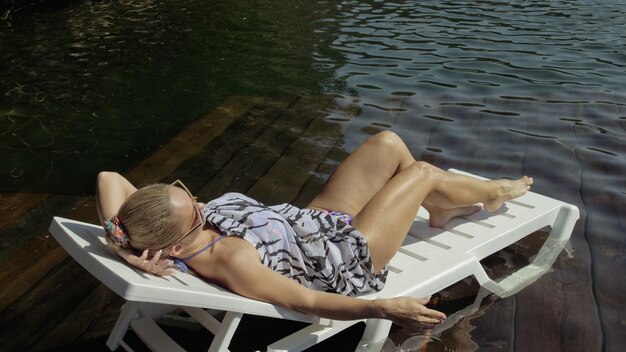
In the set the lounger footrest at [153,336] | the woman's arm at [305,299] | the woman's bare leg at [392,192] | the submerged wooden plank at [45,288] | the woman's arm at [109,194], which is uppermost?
the woman's arm at [109,194]

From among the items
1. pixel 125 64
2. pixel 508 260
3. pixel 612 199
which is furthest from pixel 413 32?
pixel 508 260

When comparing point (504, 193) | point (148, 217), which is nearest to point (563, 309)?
point (504, 193)

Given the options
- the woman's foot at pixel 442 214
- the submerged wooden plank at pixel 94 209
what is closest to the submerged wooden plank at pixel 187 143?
the submerged wooden plank at pixel 94 209

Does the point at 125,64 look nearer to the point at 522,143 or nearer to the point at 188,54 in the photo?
the point at 188,54

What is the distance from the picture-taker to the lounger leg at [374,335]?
9.63ft

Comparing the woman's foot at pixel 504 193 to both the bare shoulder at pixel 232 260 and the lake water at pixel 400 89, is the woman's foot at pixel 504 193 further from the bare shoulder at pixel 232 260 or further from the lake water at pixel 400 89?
the bare shoulder at pixel 232 260

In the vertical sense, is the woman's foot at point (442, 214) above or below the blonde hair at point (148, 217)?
below

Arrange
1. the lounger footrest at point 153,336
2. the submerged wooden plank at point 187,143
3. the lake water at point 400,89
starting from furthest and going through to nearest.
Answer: the submerged wooden plank at point 187,143
the lake water at point 400,89
the lounger footrest at point 153,336

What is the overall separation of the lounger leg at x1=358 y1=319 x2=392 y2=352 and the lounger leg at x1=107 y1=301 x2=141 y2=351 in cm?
98

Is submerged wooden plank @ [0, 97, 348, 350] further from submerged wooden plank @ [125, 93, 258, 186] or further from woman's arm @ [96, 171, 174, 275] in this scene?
woman's arm @ [96, 171, 174, 275]

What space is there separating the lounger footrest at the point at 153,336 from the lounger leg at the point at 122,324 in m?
0.04

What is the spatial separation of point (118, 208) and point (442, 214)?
1.72m

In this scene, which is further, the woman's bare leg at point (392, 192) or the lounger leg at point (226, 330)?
the woman's bare leg at point (392, 192)

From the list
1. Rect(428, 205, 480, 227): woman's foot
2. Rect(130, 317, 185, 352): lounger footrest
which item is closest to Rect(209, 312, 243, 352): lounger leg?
Rect(130, 317, 185, 352): lounger footrest
